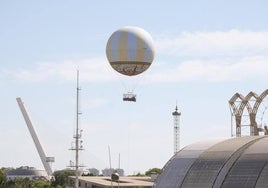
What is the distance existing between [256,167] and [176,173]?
63.5ft

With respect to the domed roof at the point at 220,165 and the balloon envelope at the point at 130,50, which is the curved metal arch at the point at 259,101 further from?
the balloon envelope at the point at 130,50

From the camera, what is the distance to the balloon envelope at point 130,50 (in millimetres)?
122375

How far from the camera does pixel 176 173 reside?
145250 mm

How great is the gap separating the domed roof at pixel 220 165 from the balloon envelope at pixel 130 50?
23.1 metres

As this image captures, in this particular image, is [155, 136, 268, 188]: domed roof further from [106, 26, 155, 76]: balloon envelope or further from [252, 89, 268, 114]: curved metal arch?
[252, 89, 268, 114]: curved metal arch

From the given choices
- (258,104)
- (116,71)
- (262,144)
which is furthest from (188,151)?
(258,104)

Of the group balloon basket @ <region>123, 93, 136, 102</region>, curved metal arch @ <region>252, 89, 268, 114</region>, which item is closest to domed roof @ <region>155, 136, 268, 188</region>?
balloon basket @ <region>123, 93, 136, 102</region>

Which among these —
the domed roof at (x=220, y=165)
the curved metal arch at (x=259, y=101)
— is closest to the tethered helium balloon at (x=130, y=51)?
the domed roof at (x=220, y=165)

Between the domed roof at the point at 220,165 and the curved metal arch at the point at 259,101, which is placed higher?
the curved metal arch at the point at 259,101

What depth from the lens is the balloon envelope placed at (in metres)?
122

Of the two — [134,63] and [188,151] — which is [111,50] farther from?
[188,151]

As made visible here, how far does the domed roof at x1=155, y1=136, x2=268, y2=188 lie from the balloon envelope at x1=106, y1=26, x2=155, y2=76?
2307cm

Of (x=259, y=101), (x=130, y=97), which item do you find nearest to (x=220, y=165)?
(x=130, y=97)

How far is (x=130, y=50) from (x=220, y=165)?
27638 millimetres
